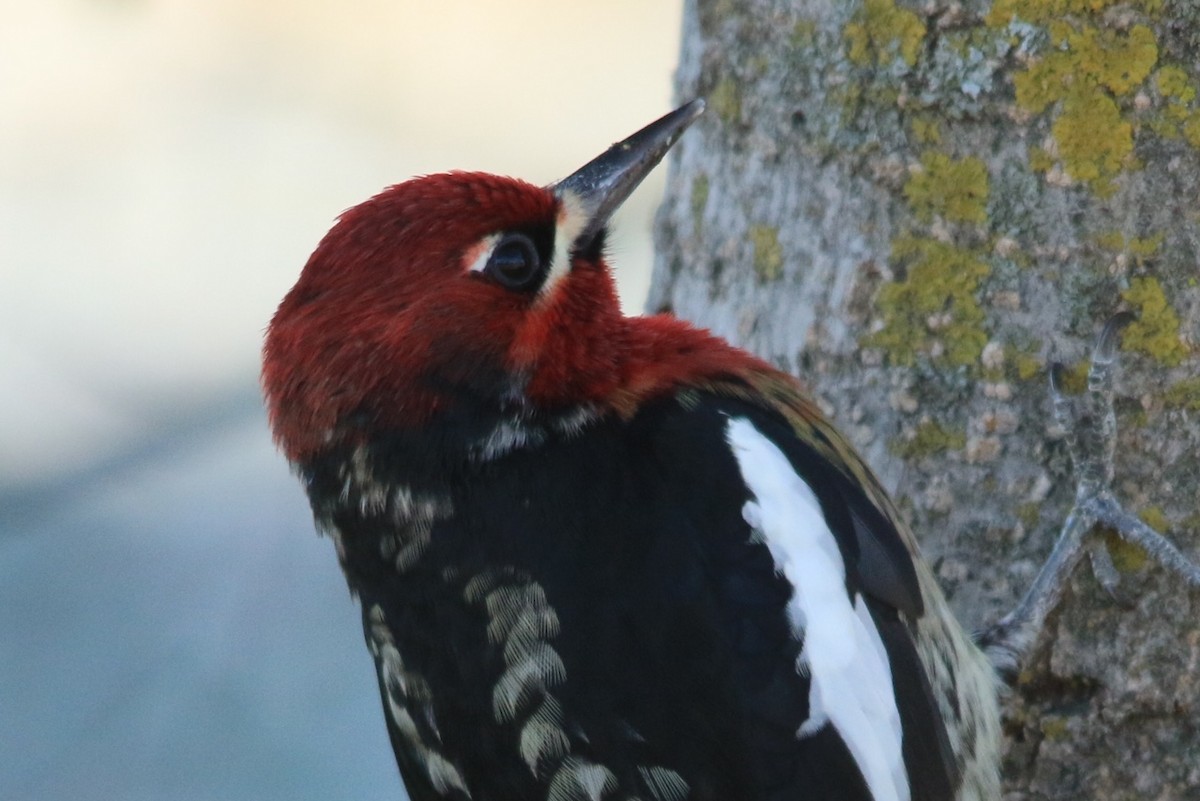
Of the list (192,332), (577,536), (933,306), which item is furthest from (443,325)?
(192,332)

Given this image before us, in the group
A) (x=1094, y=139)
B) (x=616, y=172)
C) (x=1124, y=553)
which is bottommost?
(x=1124, y=553)

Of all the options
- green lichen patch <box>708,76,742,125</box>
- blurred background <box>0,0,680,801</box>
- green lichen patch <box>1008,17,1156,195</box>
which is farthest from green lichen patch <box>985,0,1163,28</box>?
blurred background <box>0,0,680,801</box>

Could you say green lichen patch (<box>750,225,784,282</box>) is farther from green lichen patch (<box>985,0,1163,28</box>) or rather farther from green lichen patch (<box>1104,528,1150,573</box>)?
green lichen patch (<box>1104,528,1150,573</box>)

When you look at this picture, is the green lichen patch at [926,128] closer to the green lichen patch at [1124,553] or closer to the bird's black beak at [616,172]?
the bird's black beak at [616,172]

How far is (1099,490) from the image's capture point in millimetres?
2090

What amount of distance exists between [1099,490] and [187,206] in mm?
2593

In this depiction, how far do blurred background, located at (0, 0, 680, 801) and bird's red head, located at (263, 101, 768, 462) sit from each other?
1153mm

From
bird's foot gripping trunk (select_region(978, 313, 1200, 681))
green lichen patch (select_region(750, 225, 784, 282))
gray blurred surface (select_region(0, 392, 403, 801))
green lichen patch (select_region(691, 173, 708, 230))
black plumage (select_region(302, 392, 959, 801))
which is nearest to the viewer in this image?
black plumage (select_region(302, 392, 959, 801))

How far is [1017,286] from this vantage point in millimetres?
2125

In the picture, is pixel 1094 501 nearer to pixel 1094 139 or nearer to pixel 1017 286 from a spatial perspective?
pixel 1017 286

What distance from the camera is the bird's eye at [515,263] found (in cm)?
204

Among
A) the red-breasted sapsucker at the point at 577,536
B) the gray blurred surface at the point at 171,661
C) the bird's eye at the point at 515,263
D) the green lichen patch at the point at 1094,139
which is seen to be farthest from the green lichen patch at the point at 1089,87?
the gray blurred surface at the point at 171,661

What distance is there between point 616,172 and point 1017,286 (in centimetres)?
59

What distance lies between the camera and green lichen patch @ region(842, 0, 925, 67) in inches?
84.3
